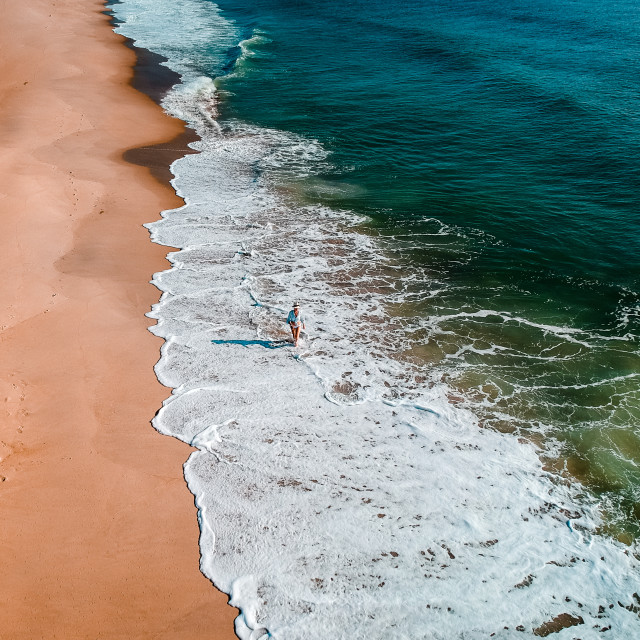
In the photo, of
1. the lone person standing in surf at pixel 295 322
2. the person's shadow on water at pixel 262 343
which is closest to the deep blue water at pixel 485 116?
the lone person standing in surf at pixel 295 322

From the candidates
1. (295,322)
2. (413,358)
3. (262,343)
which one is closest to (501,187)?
(413,358)

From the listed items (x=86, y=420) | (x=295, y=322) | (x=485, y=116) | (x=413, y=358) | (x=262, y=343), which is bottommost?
(x=86, y=420)

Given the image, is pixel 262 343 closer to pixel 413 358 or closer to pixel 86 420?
pixel 413 358

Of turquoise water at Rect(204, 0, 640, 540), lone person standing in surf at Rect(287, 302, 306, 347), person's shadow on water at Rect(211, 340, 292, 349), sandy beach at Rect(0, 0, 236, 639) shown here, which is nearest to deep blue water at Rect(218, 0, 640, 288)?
turquoise water at Rect(204, 0, 640, 540)

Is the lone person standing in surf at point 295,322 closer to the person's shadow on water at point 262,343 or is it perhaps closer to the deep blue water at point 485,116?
the person's shadow on water at point 262,343

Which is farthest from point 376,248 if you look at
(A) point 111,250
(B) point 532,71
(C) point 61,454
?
(B) point 532,71
